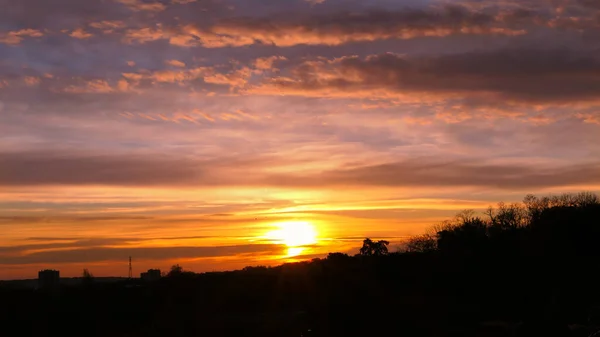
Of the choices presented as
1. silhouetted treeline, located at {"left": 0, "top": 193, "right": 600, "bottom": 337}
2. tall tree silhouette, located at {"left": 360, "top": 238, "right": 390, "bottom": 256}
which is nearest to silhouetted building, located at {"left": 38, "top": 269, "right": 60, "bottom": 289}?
silhouetted treeline, located at {"left": 0, "top": 193, "right": 600, "bottom": 337}

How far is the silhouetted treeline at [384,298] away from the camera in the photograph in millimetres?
40594

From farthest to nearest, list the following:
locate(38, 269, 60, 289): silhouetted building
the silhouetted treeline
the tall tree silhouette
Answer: the tall tree silhouette
locate(38, 269, 60, 289): silhouetted building
the silhouetted treeline

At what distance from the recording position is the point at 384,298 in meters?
54.2

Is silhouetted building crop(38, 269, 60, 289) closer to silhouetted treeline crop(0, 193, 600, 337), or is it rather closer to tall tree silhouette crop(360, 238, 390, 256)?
silhouetted treeline crop(0, 193, 600, 337)

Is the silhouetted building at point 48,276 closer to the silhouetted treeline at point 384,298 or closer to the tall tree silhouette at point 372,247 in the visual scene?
the silhouetted treeline at point 384,298

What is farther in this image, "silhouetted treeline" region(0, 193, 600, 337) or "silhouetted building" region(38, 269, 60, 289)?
"silhouetted building" region(38, 269, 60, 289)

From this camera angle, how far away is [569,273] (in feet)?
196

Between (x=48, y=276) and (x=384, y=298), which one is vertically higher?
(x=48, y=276)

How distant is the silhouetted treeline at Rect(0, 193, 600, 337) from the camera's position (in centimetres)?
4059

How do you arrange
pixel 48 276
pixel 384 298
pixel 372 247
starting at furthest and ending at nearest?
pixel 372 247, pixel 48 276, pixel 384 298

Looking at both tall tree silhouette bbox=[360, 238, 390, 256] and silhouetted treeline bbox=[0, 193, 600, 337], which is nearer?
silhouetted treeline bbox=[0, 193, 600, 337]

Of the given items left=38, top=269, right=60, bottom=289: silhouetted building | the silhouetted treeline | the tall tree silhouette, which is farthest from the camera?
the tall tree silhouette

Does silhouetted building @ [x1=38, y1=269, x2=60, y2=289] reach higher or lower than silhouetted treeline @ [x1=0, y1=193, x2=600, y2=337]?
higher

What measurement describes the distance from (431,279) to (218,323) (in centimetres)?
3073
